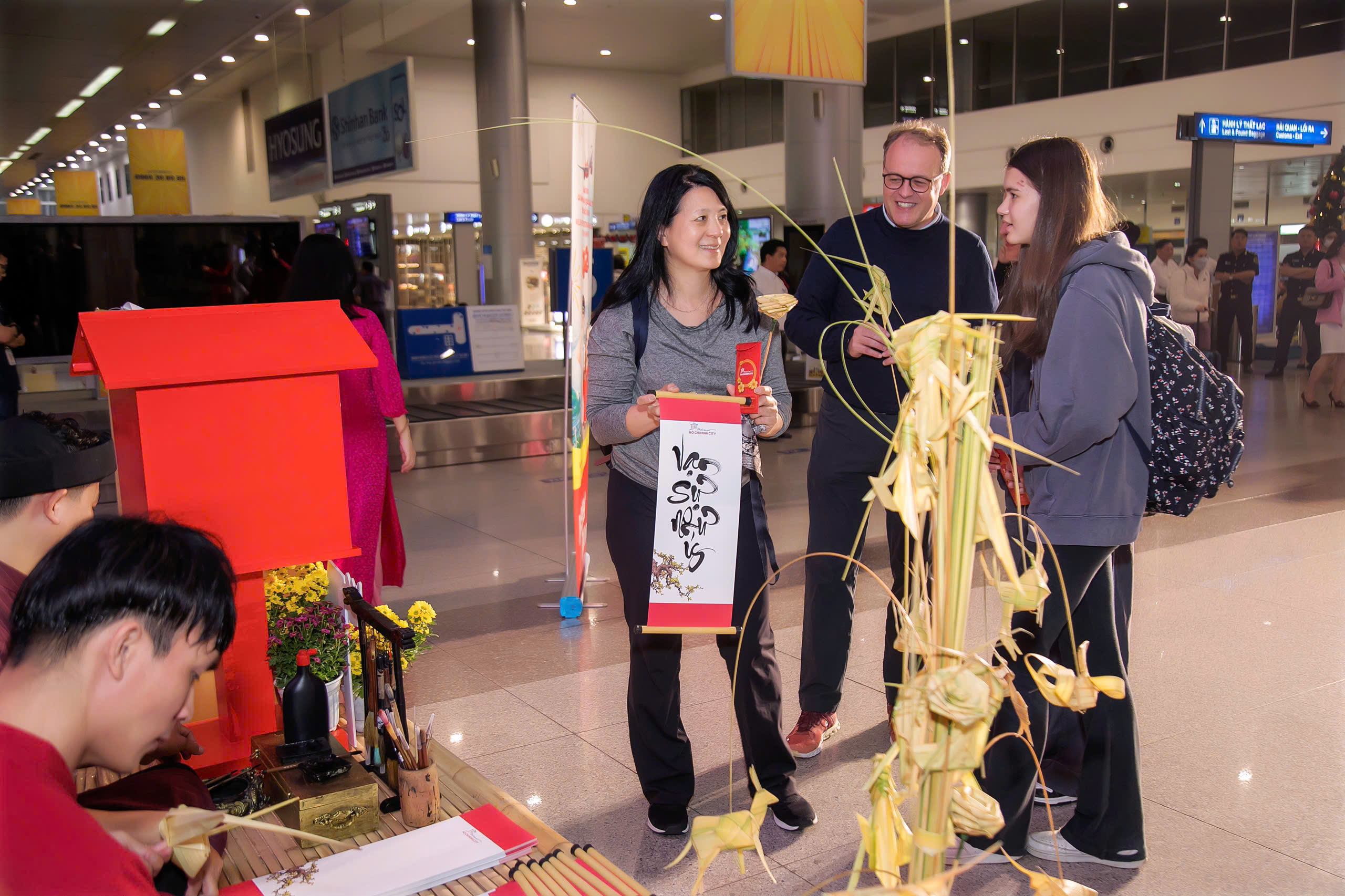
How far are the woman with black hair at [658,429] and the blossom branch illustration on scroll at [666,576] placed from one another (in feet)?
0.76

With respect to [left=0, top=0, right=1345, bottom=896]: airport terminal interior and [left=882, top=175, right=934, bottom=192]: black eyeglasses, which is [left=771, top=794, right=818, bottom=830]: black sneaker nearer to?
[left=0, top=0, right=1345, bottom=896]: airport terminal interior

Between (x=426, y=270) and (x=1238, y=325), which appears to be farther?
(x=426, y=270)

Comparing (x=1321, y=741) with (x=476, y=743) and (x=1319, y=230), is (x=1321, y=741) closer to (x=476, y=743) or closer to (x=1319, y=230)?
(x=476, y=743)

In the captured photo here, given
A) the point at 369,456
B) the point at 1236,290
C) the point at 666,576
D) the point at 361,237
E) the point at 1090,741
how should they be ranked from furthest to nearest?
the point at 361,237, the point at 1236,290, the point at 369,456, the point at 1090,741, the point at 666,576

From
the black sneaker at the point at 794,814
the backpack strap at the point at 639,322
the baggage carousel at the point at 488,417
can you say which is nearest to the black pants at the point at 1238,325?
the baggage carousel at the point at 488,417

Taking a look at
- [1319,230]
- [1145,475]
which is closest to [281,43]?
[1319,230]

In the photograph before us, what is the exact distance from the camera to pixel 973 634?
400cm

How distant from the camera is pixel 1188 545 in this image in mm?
5395

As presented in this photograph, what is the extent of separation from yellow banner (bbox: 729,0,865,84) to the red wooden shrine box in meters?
4.61

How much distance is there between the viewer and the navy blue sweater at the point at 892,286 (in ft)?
9.79

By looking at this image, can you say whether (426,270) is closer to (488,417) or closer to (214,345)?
(488,417)

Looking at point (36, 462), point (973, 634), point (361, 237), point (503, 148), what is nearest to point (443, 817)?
point (36, 462)

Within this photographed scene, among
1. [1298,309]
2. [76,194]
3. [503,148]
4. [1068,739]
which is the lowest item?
[1068,739]

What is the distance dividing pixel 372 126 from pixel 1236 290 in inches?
434
